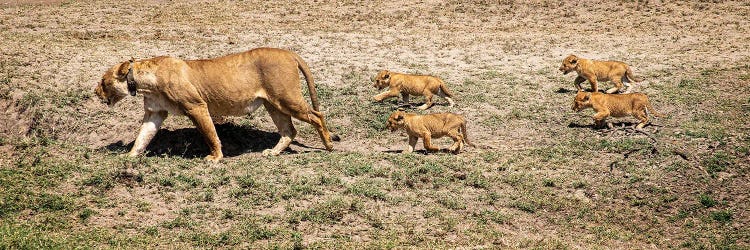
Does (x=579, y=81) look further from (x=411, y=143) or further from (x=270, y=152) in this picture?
(x=270, y=152)

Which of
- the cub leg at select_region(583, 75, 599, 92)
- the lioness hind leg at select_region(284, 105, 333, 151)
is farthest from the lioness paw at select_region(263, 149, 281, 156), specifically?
the cub leg at select_region(583, 75, 599, 92)

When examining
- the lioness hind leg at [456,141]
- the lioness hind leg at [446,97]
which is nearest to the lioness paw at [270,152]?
the lioness hind leg at [456,141]

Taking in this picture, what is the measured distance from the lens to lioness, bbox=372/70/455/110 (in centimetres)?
1280

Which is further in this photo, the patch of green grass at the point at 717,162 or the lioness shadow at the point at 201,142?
the lioness shadow at the point at 201,142

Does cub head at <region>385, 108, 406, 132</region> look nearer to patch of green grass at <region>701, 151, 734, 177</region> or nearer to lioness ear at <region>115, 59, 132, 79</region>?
lioness ear at <region>115, 59, 132, 79</region>

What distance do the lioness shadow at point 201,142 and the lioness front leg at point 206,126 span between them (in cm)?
36

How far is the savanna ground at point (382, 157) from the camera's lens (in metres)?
7.87

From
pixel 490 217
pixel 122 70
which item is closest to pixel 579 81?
pixel 490 217

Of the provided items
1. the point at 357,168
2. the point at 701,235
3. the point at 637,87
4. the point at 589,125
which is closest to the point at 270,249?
the point at 357,168

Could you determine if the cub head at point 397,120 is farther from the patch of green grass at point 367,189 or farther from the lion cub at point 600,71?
the lion cub at point 600,71

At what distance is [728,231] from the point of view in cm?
822

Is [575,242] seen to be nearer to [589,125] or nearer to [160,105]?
[589,125]

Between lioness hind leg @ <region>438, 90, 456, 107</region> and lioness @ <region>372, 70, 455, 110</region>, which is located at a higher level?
lioness @ <region>372, 70, 455, 110</region>

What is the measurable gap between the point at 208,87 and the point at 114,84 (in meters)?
1.25
